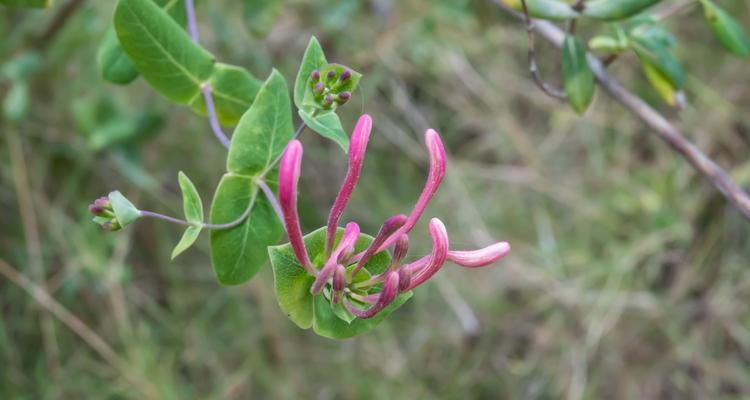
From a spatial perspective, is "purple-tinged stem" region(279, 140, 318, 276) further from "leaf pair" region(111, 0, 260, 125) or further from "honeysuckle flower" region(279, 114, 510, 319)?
"leaf pair" region(111, 0, 260, 125)

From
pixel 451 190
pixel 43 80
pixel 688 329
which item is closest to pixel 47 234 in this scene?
pixel 43 80

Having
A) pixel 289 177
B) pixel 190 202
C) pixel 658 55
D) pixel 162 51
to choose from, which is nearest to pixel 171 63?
pixel 162 51

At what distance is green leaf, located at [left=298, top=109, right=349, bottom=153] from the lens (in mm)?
429

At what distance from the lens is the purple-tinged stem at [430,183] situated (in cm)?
39

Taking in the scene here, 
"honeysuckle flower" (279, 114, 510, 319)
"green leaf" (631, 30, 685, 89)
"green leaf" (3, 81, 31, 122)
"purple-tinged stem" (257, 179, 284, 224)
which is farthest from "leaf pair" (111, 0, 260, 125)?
"green leaf" (3, 81, 31, 122)

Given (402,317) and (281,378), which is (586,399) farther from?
(281,378)

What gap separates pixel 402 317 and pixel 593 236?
365mm

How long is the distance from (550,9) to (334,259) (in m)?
0.32

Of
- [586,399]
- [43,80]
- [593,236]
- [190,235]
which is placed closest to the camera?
[190,235]

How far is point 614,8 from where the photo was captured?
1.92ft

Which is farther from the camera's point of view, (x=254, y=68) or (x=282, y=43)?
(x=282, y=43)

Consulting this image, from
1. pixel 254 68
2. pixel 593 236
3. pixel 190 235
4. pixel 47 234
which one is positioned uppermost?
pixel 190 235

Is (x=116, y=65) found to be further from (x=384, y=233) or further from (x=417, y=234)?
(x=417, y=234)

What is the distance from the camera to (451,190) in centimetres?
138
